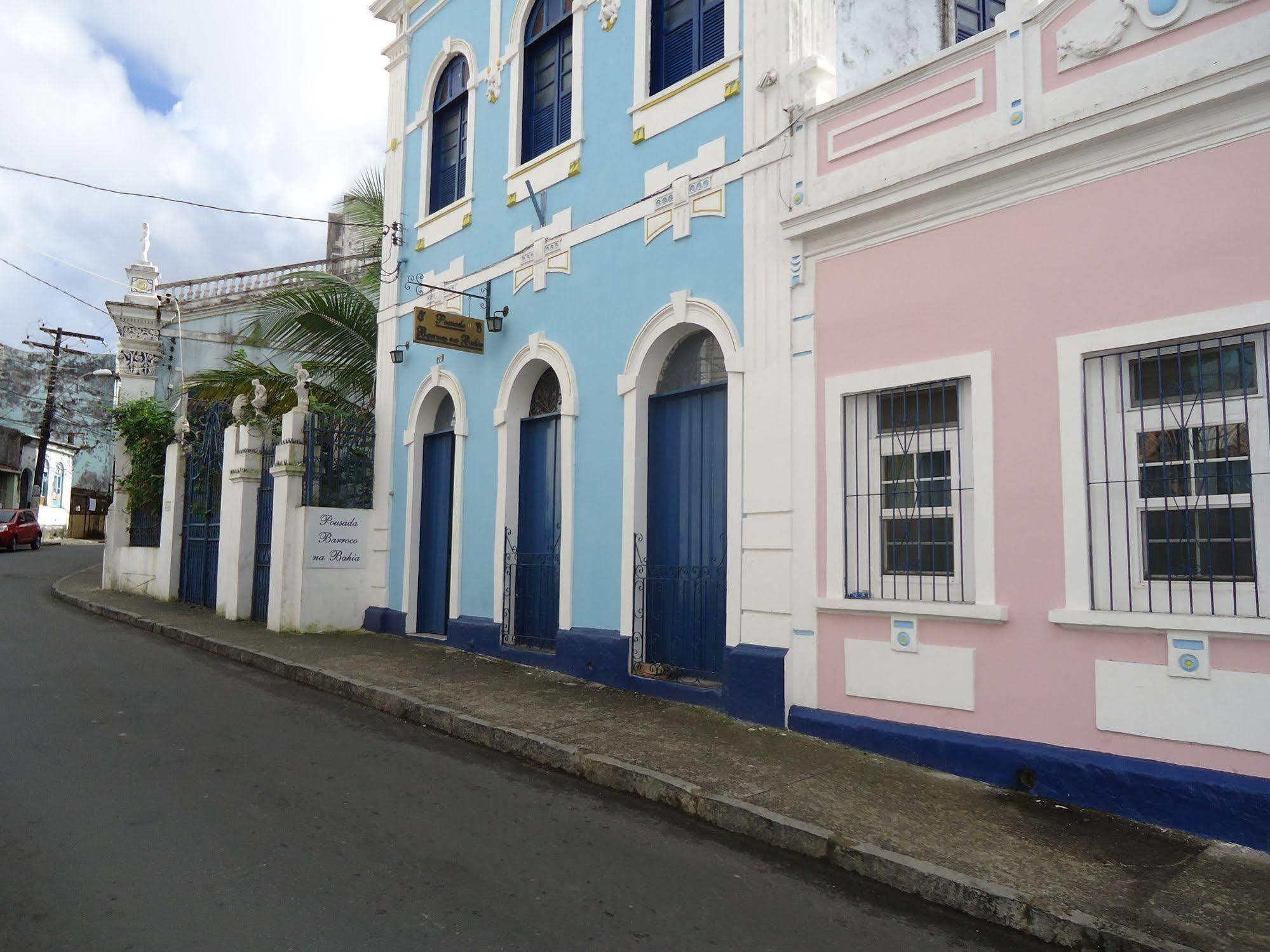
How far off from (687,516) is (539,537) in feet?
7.40

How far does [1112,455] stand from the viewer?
5312mm

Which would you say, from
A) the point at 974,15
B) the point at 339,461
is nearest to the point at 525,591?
the point at 339,461

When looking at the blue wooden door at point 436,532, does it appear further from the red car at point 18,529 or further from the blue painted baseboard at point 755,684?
the red car at point 18,529

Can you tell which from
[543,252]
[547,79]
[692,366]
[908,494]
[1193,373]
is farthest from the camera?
[547,79]

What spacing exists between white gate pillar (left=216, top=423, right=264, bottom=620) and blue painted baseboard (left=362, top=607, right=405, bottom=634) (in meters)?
2.12

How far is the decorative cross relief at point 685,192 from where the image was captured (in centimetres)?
774

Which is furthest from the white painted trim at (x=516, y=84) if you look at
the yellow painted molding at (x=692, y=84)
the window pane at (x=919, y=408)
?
the window pane at (x=919, y=408)

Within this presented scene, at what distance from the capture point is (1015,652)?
18.1 feet

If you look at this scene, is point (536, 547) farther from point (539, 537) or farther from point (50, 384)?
point (50, 384)

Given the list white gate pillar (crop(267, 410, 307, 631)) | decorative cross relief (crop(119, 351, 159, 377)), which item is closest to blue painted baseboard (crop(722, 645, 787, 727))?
white gate pillar (crop(267, 410, 307, 631))

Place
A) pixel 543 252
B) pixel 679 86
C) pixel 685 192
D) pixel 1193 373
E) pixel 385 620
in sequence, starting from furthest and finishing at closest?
pixel 385 620
pixel 543 252
pixel 679 86
pixel 685 192
pixel 1193 373

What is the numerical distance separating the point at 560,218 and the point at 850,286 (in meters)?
3.86

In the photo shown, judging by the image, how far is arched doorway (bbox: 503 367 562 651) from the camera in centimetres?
950

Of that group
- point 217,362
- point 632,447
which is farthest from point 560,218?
point 217,362
